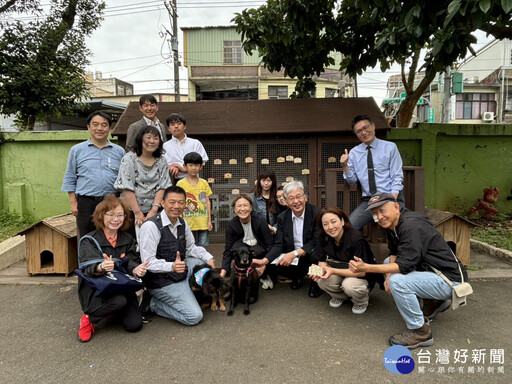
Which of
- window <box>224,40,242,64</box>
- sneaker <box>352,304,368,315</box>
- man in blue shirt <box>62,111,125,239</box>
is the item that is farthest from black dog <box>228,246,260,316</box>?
window <box>224,40,242,64</box>

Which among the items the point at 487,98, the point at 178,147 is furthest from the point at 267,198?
the point at 487,98

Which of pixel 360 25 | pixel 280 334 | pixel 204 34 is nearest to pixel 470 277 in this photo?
pixel 280 334

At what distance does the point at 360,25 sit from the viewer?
589cm

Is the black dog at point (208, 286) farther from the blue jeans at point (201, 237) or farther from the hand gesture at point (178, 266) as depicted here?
the blue jeans at point (201, 237)

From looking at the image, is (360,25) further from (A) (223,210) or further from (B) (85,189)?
(B) (85,189)

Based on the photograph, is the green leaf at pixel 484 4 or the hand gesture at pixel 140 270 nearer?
the green leaf at pixel 484 4

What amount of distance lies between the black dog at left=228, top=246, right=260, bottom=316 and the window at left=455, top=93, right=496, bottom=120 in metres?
25.0

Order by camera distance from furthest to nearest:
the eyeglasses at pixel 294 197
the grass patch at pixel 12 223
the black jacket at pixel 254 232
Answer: the grass patch at pixel 12 223 < the black jacket at pixel 254 232 < the eyeglasses at pixel 294 197

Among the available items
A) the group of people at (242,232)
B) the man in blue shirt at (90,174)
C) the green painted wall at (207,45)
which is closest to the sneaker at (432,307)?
the group of people at (242,232)

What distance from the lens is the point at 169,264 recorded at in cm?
321

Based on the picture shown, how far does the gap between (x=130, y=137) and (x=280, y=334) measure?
8.98 feet

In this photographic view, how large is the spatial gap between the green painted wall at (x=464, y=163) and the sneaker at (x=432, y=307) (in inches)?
169

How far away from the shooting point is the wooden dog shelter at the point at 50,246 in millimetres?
4441

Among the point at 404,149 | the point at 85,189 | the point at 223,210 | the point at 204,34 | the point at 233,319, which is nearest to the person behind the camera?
the point at 233,319
